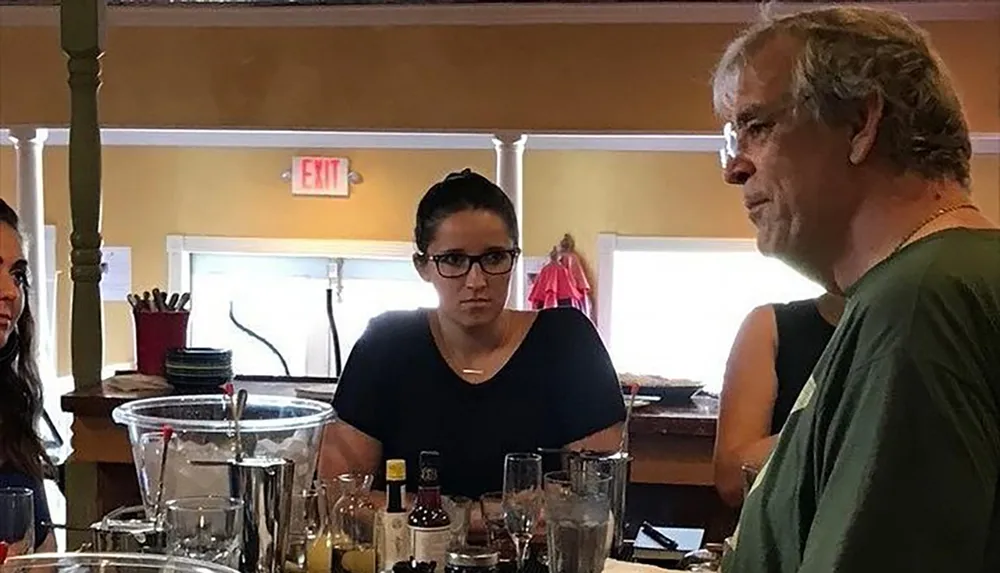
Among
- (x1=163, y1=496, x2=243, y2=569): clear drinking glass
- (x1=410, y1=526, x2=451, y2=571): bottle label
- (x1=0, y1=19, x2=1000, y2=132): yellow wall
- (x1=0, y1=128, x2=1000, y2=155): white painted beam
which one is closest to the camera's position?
(x1=163, y1=496, x2=243, y2=569): clear drinking glass

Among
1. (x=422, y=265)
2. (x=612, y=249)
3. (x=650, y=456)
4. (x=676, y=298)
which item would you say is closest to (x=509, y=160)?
(x=612, y=249)

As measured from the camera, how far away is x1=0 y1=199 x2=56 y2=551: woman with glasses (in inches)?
81.2

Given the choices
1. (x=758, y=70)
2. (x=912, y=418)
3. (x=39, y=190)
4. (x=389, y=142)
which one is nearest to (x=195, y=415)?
(x=758, y=70)

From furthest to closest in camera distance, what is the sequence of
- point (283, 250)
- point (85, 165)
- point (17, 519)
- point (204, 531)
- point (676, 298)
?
1. point (283, 250)
2. point (676, 298)
3. point (85, 165)
4. point (17, 519)
5. point (204, 531)

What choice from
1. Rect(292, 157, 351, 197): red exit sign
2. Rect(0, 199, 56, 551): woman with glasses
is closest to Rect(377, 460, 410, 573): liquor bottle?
Rect(0, 199, 56, 551): woman with glasses

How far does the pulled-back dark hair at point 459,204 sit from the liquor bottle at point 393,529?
→ 1.90ft

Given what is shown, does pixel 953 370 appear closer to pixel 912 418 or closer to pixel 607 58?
pixel 912 418

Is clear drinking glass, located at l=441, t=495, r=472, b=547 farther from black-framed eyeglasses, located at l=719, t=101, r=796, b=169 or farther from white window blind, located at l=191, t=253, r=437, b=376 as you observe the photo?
white window blind, located at l=191, t=253, r=437, b=376

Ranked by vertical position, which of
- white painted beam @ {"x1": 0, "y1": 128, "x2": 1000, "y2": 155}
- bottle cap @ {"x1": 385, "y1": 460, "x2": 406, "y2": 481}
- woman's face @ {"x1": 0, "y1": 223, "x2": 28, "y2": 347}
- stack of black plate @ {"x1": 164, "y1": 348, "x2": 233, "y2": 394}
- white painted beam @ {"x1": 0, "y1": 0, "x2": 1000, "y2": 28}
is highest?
white painted beam @ {"x1": 0, "y1": 0, "x2": 1000, "y2": 28}

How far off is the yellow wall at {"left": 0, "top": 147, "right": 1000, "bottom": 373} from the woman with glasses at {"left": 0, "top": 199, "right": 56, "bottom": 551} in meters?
4.78

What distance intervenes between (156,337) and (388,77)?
2237mm

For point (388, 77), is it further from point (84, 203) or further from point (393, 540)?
point (393, 540)

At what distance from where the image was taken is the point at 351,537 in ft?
5.55

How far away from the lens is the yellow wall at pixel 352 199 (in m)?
6.78
